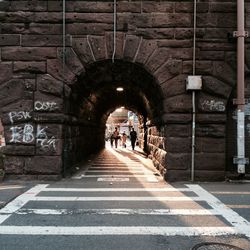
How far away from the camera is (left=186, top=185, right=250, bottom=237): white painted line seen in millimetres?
6724

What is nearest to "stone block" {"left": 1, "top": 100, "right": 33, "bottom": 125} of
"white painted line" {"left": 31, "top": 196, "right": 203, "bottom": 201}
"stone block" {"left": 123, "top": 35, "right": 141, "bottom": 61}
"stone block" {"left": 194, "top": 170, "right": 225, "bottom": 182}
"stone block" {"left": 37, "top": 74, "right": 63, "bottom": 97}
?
"stone block" {"left": 37, "top": 74, "right": 63, "bottom": 97}

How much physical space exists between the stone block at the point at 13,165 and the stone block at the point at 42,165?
147 millimetres

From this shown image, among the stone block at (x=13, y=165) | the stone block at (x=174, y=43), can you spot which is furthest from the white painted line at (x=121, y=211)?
the stone block at (x=174, y=43)

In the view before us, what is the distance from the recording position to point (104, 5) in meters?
11.9

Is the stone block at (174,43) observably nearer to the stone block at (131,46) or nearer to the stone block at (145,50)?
the stone block at (145,50)

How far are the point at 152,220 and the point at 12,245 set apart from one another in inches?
99.5

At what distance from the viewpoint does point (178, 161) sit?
11.8 metres

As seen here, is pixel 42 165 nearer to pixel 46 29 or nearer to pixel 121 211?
pixel 46 29

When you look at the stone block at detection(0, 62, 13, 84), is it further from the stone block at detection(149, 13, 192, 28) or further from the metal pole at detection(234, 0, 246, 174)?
the metal pole at detection(234, 0, 246, 174)

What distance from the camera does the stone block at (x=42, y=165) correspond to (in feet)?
38.7

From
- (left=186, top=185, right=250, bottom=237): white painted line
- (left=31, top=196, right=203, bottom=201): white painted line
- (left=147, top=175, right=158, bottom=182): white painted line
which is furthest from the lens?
(left=147, top=175, right=158, bottom=182): white painted line

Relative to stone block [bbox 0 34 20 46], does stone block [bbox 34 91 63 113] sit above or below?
below

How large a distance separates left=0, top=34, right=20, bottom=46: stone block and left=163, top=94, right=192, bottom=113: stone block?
4699mm

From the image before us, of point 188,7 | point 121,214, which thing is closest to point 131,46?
point 188,7
